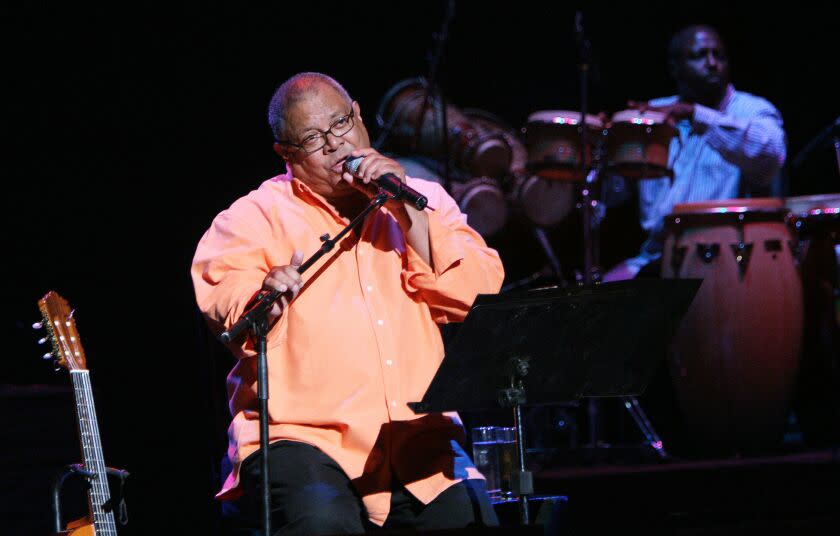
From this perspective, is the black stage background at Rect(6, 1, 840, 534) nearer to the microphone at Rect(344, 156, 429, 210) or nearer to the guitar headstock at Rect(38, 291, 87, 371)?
the guitar headstock at Rect(38, 291, 87, 371)

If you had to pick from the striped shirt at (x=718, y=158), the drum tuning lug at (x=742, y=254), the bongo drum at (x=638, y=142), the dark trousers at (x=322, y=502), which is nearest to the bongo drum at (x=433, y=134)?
the striped shirt at (x=718, y=158)

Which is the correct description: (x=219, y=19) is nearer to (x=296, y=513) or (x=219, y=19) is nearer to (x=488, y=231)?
(x=488, y=231)

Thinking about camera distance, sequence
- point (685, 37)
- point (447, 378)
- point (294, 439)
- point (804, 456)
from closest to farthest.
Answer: point (447, 378), point (294, 439), point (804, 456), point (685, 37)

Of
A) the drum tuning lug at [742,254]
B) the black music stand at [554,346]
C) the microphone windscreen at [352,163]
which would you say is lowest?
the black music stand at [554,346]

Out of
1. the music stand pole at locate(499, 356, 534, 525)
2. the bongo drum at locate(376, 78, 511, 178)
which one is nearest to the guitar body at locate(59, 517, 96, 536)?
the music stand pole at locate(499, 356, 534, 525)

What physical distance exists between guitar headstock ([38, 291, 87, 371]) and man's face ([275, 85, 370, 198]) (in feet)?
2.88

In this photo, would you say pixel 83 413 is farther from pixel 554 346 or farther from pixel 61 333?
pixel 554 346

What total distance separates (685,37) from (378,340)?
398 centimetres

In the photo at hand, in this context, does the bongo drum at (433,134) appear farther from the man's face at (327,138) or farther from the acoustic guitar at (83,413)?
the acoustic guitar at (83,413)

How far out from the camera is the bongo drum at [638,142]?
536cm

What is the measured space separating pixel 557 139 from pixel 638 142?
430 mm

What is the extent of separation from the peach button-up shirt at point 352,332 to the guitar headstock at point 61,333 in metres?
0.53

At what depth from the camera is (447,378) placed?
8.54 ft

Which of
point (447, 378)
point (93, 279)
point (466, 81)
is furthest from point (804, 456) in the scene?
point (466, 81)
